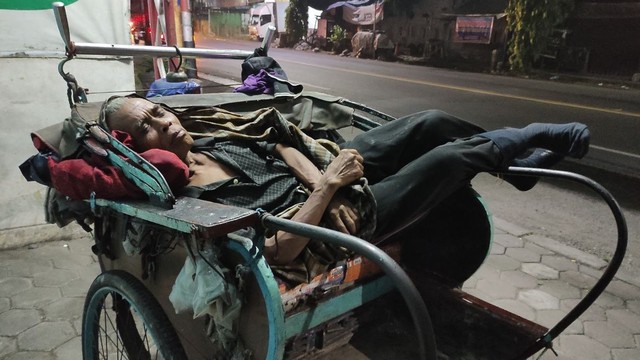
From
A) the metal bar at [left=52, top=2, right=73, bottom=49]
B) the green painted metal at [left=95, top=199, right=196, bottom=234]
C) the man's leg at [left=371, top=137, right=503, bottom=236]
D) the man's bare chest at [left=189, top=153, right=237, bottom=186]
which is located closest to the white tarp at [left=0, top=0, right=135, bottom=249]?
the metal bar at [left=52, top=2, right=73, bottom=49]

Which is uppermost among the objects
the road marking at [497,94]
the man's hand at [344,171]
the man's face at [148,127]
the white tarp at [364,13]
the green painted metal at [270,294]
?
the white tarp at [364,13]

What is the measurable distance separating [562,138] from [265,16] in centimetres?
2918

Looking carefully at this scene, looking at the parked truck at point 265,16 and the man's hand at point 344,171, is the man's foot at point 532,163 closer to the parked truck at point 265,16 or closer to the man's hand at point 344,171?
the man's hand at point 344,171

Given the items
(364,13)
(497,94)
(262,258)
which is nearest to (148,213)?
(262,258)

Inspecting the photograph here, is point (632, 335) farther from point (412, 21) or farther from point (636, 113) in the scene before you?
point (412, 21)

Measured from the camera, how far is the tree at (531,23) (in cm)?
1405

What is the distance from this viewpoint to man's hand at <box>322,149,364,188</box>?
1.72 meters

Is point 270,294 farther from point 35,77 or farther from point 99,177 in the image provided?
point 35,77

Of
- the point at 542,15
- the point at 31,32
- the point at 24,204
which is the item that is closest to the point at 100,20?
the point at 31,32

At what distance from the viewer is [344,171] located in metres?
1.75

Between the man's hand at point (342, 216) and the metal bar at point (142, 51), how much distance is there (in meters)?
1.44

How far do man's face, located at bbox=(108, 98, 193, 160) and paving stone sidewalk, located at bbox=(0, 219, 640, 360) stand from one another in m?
1.29

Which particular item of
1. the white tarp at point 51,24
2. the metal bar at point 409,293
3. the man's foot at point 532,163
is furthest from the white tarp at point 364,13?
the metal bar at point 409,293

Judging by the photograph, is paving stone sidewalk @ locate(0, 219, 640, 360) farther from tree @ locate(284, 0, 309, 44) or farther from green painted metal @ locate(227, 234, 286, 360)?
tree @ locate(284, 0, 309, 44)
